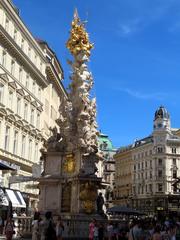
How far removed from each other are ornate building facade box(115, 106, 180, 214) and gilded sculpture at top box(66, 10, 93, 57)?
71518 mm

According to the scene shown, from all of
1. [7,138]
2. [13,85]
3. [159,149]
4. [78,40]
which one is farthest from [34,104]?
[159,149]

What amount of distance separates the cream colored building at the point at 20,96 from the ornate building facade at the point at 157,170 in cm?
5084

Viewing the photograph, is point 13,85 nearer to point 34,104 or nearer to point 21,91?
point 21,91

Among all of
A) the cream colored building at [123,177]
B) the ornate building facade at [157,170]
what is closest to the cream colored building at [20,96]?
the ornate building facade at [157,170]

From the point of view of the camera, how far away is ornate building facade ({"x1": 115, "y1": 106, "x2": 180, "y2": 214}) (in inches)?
3981

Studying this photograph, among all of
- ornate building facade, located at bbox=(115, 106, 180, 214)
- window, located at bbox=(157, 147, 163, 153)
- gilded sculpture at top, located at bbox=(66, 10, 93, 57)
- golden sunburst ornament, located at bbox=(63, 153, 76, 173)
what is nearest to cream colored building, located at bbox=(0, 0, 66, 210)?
gilded sculpture at top, located at bbox=(66, 10, 93, 57)

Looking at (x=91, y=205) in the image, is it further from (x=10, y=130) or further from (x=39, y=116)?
(x=39, y=116)

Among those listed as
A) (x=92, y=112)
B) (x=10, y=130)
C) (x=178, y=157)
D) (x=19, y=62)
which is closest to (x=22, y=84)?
(x=19, y=62)

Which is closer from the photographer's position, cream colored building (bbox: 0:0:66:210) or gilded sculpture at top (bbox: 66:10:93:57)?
gilded sculpture at top (bbox: 66:10:93:57)

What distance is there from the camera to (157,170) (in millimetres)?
103062

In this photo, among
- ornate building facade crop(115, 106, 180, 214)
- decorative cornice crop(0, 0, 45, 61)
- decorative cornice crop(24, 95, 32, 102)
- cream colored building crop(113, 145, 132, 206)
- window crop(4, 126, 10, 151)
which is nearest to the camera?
window crop(4, 126, 10, 151)

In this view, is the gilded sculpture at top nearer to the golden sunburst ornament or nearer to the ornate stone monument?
the ornate stone monument

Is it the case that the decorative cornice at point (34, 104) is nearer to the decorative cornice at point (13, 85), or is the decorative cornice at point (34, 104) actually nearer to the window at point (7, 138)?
the decorative cornice at point (13, 85)

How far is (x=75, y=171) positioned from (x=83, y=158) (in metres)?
1.00
